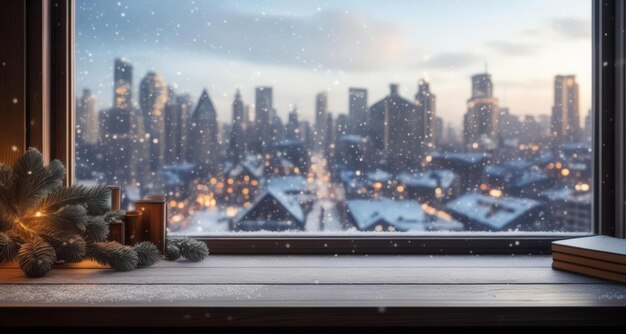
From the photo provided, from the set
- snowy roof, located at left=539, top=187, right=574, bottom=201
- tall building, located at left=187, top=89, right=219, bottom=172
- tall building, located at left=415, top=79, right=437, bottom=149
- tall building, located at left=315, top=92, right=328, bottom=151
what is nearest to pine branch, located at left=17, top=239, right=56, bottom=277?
tall building, located at left=187, top=89, right=219, bottom=172

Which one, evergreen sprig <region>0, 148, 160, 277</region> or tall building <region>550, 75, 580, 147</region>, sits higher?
tall building <region>550, 75, 580, 147</region>

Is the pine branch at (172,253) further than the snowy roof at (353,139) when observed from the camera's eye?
No

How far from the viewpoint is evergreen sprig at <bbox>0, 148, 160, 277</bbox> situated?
1.29 meters

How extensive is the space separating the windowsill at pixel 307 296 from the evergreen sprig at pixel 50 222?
0.04m

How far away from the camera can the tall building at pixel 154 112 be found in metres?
1.63

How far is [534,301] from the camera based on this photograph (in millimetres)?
1067

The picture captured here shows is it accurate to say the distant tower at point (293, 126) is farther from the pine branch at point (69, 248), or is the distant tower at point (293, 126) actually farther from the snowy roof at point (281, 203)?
the pine branch at point (69, 248)

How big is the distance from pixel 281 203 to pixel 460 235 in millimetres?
561

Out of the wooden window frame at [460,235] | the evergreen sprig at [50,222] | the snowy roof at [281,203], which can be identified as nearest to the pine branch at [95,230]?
the evergreen sprig at [50,222]

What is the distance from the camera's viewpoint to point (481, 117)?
1654 mm

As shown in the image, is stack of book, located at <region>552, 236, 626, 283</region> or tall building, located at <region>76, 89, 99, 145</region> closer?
stack of book, located at <region>552, 236, 626, 283</region>

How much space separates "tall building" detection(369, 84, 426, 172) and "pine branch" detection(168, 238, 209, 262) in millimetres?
606

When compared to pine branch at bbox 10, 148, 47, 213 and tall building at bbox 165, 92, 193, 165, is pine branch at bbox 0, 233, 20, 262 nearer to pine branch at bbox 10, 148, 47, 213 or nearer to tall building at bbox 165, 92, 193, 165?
→ pine branch at bbox 10, 148, 47, 213

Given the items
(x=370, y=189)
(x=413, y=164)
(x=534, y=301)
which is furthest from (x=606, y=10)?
(x=534, y=301)
